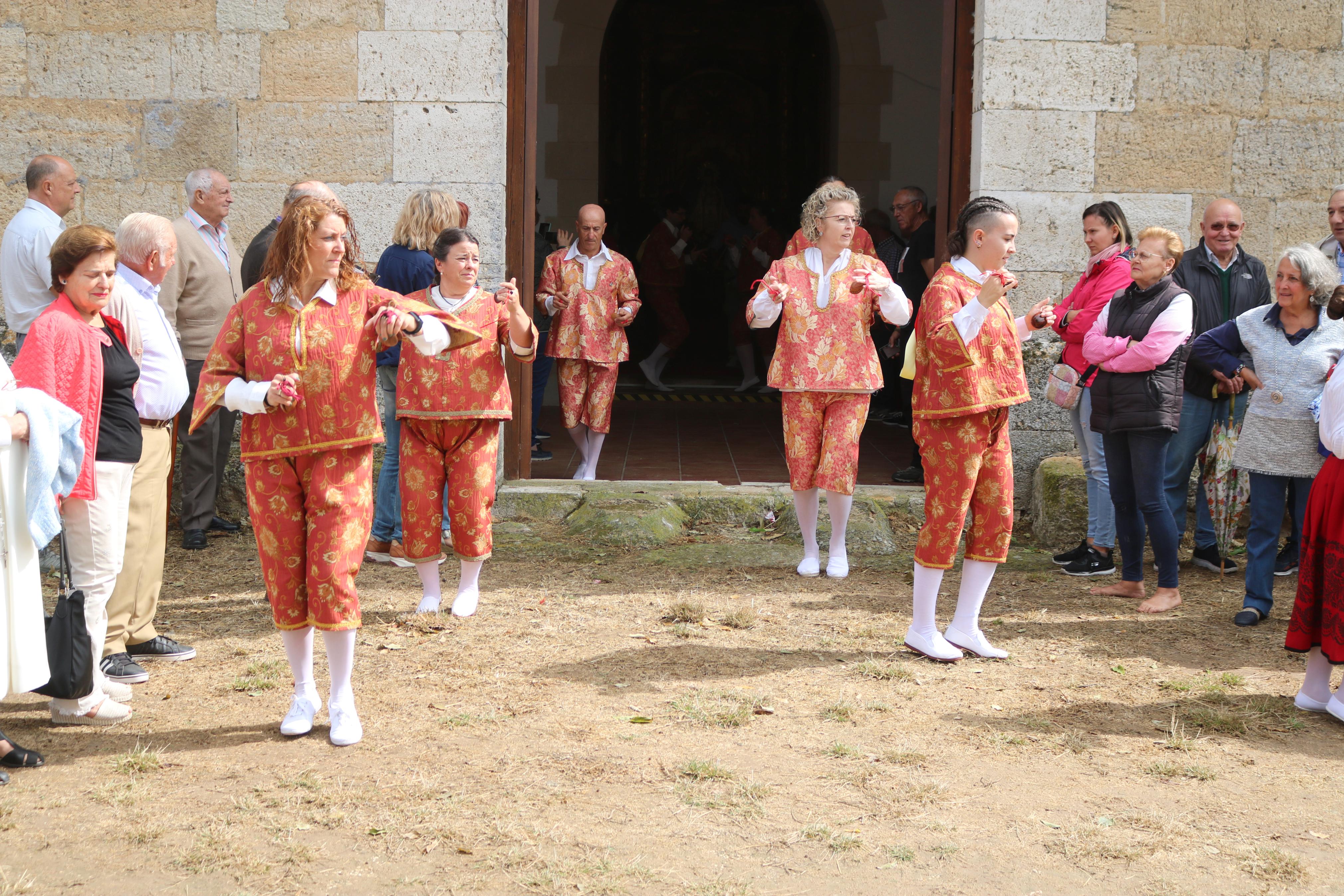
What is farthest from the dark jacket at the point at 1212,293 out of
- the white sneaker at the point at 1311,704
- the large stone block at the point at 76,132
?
the large stone block at the point at 76,132

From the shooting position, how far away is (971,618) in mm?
4750

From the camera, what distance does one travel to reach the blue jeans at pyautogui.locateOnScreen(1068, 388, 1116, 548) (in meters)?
6.01

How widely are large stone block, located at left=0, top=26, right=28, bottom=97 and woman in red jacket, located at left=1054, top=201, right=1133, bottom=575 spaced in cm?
557

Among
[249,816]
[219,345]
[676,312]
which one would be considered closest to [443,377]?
[219,345]

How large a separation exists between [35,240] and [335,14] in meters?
2.07

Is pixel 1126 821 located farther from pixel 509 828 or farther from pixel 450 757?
pixel 450 757

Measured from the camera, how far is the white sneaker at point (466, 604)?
5.20 m

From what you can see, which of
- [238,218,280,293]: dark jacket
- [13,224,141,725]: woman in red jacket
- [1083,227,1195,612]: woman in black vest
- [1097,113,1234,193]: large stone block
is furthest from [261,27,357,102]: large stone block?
[1083,227,1195,612]: woman in black vest

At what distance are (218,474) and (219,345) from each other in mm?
3162

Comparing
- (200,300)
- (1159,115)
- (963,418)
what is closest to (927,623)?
(963,418)

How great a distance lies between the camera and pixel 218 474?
665 centimetres

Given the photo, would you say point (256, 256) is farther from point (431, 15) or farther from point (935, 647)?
point (935, 647)

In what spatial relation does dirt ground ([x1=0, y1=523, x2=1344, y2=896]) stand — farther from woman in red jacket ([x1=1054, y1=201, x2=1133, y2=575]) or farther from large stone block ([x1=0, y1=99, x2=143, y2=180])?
large stone block ([x1=0, y1=99, x2=143, y2=180])

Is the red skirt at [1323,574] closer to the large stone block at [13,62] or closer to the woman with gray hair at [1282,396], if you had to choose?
the woman with gray hair at [1282,396]
